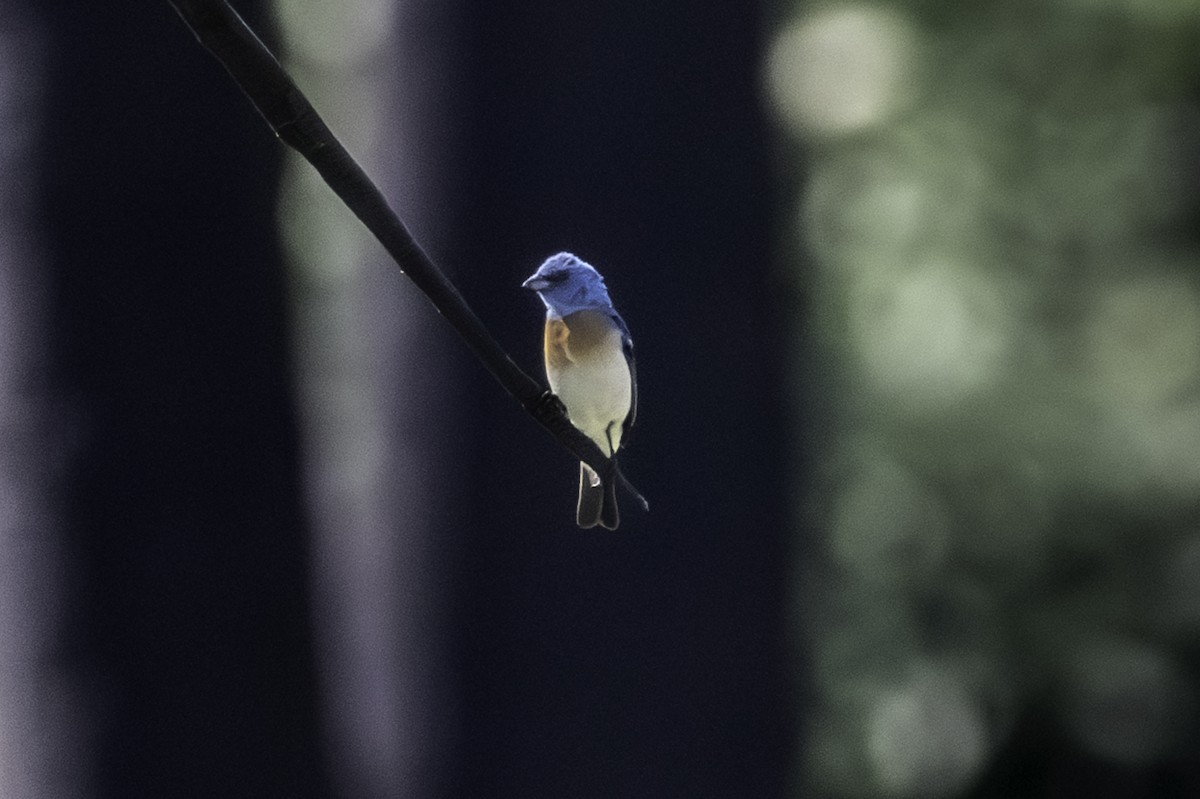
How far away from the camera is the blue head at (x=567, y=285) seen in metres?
1.88

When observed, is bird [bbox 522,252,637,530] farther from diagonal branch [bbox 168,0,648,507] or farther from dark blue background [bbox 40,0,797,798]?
diagonal branch [bbox 168,0,648,507]

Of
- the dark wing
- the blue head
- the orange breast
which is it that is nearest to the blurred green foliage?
the dark wing

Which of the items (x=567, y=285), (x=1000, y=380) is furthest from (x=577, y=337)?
(x=1000, y=380)

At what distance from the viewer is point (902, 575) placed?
8.73 meters

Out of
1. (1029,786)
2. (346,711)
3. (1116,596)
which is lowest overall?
(1029,786)

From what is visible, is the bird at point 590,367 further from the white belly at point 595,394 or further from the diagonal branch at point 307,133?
the diagonal branch at point 307,133

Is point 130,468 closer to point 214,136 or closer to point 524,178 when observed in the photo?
point 214,136

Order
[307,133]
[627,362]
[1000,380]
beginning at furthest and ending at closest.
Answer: [1000,380]
[627,362]
[307,133]

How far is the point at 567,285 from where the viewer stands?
198cm

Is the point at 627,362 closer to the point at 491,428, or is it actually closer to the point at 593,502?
the point at 593,502

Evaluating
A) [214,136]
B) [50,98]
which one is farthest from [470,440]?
[50,98]

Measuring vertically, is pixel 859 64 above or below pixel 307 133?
above

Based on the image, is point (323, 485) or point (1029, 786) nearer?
point (323, 485)

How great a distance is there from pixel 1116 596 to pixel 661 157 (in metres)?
5.40
